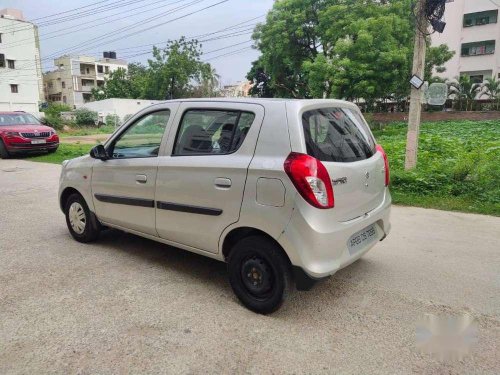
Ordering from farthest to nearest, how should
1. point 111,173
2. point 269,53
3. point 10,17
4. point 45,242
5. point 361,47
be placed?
point 10,17
point 269,53
point 361,47
point 45,242
point 111,173

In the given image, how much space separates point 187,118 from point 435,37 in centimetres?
3974

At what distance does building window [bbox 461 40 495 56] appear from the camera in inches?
1379

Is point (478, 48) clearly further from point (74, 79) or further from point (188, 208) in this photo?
point (74, 79)

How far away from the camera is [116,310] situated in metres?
3.25

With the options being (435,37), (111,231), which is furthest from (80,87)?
(111,231)

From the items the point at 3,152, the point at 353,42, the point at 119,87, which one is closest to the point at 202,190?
the point at 3,152

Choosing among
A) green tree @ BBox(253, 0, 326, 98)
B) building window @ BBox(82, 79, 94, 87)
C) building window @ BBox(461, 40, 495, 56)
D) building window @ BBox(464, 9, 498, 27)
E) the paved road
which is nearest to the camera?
the paved road

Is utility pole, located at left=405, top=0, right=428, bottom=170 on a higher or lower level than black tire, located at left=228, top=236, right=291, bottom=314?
higher

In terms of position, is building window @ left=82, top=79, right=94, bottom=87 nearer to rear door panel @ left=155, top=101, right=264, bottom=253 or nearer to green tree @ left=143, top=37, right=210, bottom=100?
green tree @ left=143, top=37, right=210, bottom=100

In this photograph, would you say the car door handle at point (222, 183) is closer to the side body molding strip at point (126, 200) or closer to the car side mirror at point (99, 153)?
the side body molding strip at point (126, 200)

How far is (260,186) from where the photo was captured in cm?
303

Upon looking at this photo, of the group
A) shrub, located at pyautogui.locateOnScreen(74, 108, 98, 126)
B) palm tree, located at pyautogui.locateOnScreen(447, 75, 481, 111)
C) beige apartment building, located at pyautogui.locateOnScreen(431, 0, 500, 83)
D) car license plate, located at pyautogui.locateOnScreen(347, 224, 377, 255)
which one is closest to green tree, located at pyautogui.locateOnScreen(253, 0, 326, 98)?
palm tree, located at pyautogui.locateOnScreen(447, 75, 481, 111)

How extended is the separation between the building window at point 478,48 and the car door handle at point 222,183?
3992cm

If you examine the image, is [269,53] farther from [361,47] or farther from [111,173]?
[111,173]
